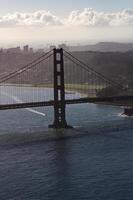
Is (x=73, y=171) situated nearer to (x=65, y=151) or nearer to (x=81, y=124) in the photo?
(x=65, y=151)

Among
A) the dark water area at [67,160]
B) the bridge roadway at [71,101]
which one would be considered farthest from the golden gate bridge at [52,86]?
the dark water area at [67,160]

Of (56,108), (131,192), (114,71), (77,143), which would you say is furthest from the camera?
(114,71)

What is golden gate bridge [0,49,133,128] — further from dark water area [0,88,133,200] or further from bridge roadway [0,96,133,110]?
dark water area [0,88,133,200]

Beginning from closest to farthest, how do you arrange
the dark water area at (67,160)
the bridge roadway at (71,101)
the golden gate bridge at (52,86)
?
the dark water area at (67,160), the bridge roadway at (71,101), the golden gate bridge at (52,86)

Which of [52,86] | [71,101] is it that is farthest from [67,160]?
[52,86]

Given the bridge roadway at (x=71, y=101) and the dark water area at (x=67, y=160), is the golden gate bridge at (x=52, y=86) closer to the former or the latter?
the bridge roadway at (x=71, y=101)

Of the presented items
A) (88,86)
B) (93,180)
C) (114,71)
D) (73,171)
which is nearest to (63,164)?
(73,171)

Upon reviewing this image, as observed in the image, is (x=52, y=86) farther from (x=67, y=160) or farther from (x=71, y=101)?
(x=67, y=160)

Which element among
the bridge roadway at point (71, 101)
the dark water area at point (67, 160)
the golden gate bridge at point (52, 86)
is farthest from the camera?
the golden gate bridge at point (52, 86)
